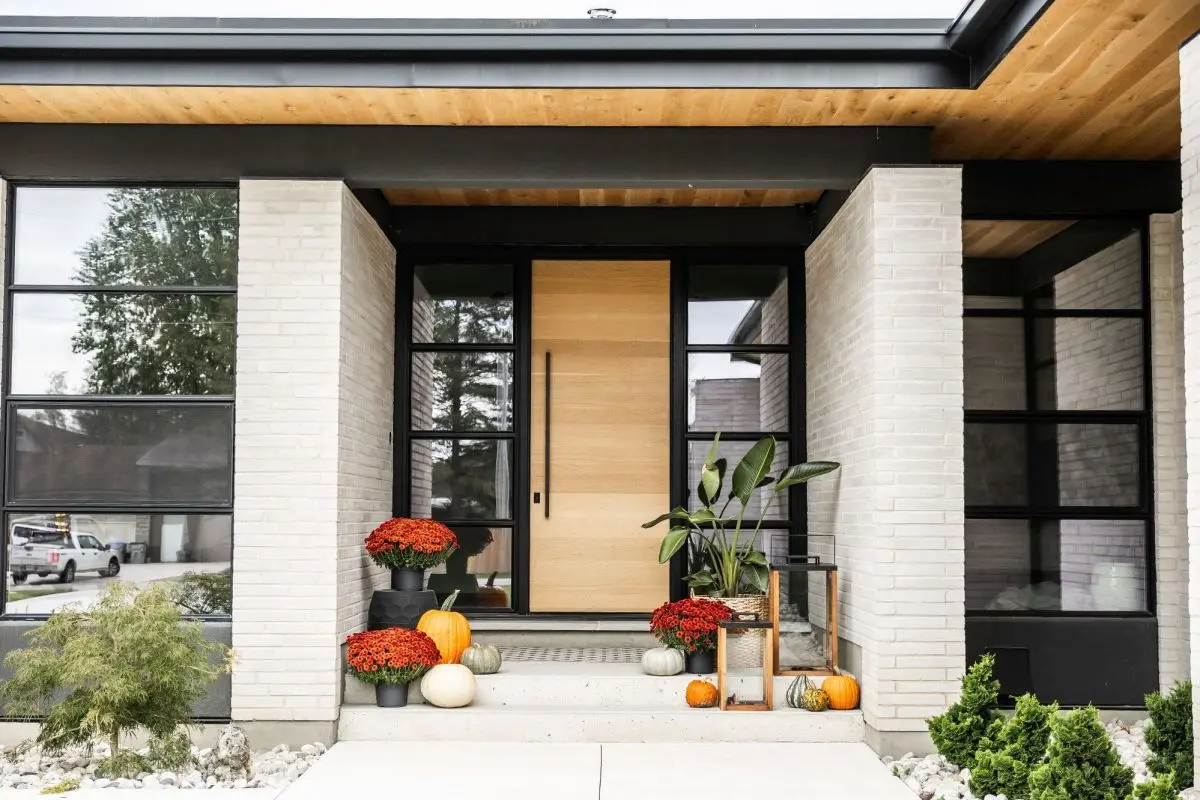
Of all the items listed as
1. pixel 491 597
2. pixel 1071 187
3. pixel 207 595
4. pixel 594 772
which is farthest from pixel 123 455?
pixel 1071 187

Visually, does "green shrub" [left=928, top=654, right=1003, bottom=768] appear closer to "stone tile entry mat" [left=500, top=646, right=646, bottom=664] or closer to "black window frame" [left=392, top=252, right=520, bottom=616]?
"stone tile entry mat" [left=500, top=646, right=646, bottom=664]

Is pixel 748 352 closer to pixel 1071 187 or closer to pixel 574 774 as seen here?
pixel 1071 187

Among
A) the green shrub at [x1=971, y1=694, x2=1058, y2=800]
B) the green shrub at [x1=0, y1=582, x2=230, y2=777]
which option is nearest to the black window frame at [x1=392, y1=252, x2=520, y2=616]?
the green shrub at [x1=0, y1=582, x2=230, y2=777]

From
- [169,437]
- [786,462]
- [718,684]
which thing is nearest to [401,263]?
[169,437]

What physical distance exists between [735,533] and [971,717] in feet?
6.67

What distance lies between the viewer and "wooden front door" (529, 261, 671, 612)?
771cm

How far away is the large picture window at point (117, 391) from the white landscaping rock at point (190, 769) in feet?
2.65

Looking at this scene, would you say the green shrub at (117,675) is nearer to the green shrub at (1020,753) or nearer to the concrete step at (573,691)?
the concrete step at (573,691)

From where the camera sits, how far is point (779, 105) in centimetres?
583

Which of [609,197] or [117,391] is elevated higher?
[609,197]

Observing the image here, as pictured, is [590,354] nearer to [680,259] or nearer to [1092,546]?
[680,259]

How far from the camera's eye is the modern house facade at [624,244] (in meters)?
5.52

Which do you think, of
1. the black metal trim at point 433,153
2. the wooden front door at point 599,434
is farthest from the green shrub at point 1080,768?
the wooden front door at point 599,434

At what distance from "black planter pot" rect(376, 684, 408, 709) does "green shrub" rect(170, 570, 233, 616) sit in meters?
0.87
